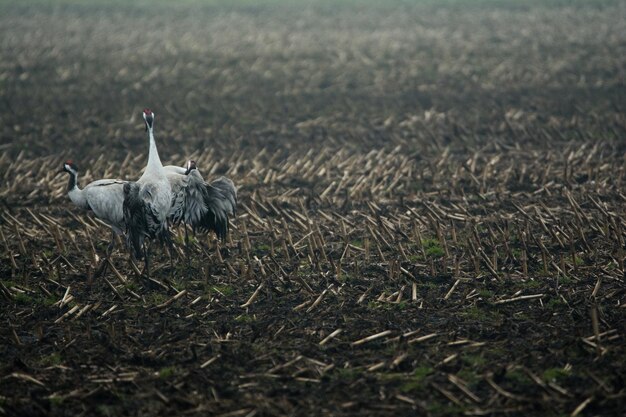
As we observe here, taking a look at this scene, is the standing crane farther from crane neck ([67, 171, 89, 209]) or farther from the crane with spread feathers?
the crane with spread feathers

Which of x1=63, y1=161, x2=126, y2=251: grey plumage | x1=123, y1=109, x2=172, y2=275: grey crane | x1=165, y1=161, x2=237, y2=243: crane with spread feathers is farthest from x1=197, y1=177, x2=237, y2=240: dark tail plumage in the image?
x1=63, y1=161, x2=126, y2=251: grey plumage

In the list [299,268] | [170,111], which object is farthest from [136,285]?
[170,111]

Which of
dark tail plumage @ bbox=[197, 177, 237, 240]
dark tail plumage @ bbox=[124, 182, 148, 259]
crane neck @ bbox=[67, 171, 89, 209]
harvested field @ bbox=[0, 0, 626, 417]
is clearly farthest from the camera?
crane neck @ bbox=[67, 171, 89, 209]

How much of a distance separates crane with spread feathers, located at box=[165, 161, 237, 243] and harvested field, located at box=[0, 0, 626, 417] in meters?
0.40

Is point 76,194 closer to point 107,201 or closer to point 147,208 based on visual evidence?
point 107,201

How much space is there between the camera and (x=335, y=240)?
1005 cm

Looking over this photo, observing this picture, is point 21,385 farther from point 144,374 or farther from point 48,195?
point 48,195

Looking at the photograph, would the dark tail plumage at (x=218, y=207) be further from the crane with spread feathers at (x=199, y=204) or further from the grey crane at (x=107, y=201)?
the grey crane at (x=107, y=201)

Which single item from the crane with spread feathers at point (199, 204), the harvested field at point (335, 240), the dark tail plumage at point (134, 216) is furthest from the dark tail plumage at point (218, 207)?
the dark tail plumage at point (134, 216)

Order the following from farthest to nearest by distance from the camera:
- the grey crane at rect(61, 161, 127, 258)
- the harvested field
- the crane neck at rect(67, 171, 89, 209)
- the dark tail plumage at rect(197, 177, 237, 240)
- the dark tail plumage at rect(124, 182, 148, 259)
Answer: the crane neck at rect(67, 171, 89, 209) → the dark tail plumage at rect(197, 177, 237, 240) → the grey crane at rect(61, 161, 127, 258) → the dark tail plumage at rect(124, 182, 148, 259) → the harvested field

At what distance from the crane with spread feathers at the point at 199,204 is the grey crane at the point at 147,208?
14 centimetres

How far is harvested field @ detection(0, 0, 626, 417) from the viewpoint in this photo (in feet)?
21.4

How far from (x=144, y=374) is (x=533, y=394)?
3069 millimetres

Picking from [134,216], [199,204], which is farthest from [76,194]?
[199,204]
